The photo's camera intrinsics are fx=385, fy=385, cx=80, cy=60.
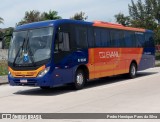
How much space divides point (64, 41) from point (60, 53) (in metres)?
0.58

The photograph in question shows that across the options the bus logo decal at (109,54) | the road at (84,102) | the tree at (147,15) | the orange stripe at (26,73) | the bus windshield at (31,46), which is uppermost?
the tree at (147,15)

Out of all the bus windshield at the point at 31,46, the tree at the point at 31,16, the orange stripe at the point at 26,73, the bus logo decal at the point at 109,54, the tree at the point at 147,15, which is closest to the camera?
the orange stripe at the point at 26,73

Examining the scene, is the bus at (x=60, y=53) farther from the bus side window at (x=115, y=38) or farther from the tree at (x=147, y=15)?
the tree at (x=147, y=15)

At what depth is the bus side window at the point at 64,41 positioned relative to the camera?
1459 cm

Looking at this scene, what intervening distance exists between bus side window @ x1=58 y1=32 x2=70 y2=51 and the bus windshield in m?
0.47

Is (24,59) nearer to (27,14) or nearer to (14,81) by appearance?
(14,81)

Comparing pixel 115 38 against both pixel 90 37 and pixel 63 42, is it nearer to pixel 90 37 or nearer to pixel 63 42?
pixel 90 37

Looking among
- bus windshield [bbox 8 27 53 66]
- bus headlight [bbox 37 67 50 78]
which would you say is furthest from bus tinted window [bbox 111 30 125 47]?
bus headlight [bbox 37 67 50 78]

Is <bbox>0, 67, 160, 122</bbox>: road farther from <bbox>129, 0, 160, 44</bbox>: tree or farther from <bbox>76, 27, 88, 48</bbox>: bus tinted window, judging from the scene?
<bbox>129, 0, 160, 44</bbox>: tree

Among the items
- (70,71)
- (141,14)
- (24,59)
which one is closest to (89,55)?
(70,71)

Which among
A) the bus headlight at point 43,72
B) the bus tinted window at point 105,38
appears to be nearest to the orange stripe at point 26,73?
the bus headlight at point 43,72

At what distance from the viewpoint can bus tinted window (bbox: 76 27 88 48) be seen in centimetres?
1584

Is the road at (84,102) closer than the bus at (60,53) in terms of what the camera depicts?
Yes

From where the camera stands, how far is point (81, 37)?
16.1 metres
